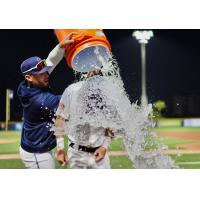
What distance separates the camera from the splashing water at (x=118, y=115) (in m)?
4.03

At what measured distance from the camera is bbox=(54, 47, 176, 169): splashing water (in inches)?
159

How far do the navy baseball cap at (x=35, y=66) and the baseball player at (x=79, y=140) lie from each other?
45cm

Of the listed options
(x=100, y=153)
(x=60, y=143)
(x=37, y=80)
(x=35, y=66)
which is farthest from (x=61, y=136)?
(x=35, y=66)

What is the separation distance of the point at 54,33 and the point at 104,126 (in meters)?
1.10

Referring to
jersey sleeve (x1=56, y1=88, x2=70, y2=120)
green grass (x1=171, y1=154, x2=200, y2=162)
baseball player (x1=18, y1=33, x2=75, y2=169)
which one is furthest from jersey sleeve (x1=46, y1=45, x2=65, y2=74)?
green grass (x1=171, y1=154, x2=200, y2=162)

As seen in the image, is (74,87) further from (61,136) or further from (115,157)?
(115,157)

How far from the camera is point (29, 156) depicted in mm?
4324

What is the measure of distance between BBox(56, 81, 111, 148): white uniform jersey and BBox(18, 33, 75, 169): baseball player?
27 cm

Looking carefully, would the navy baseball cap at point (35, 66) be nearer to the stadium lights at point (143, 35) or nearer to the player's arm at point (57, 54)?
the player's arm at point (57, 54)

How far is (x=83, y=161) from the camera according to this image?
3.89m

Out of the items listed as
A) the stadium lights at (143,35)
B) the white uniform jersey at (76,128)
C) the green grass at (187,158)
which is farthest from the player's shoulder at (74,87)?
the green grass at (187,158)

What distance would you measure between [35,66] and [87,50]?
47 centimetres

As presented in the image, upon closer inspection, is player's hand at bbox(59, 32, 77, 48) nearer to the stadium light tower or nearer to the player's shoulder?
the player's shoulder
